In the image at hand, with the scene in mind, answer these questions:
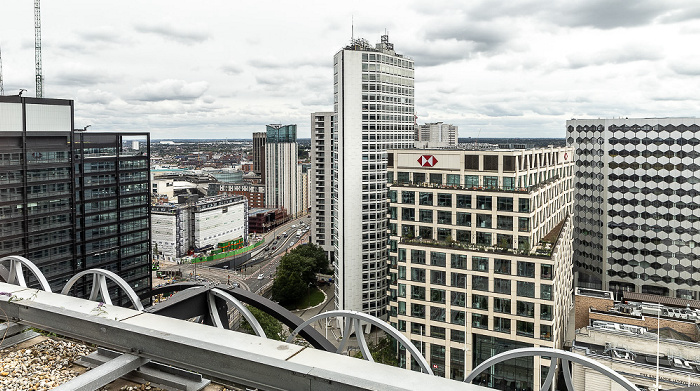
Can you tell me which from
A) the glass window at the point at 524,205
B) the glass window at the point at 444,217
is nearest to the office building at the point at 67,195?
the glass window at the point at 444,217

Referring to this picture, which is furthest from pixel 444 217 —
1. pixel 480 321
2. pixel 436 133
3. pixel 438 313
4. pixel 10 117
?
pixel 436 133

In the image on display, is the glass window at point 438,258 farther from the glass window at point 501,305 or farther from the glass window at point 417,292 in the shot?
the glass window at point 501,305

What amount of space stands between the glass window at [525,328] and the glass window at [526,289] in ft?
4.80

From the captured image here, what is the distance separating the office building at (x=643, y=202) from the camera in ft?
164

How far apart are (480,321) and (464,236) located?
186 inches

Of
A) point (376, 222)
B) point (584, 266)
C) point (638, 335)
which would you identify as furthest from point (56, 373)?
point (584, 266)

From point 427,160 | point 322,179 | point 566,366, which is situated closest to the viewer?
point 566,366

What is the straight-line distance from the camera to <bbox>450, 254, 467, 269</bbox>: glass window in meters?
26.2

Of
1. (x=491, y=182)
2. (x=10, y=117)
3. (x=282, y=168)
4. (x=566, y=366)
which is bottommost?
(x=566, y=366)

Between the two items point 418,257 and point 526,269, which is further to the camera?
point 418,257

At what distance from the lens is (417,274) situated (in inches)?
1076

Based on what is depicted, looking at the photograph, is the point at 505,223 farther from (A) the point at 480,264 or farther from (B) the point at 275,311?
(B) the point at 275,311

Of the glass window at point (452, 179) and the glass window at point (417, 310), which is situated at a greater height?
the glass window at point (452, 179)

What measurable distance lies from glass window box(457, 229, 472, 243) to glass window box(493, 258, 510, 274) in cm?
195
